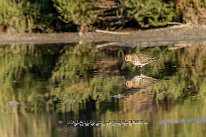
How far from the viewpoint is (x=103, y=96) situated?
464 inches

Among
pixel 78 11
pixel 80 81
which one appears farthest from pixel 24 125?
pixel 78 11

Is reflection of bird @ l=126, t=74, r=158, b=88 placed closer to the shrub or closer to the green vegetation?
the green vegetation

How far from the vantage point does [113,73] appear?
1536 cm

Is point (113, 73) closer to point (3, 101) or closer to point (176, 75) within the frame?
point (176, 75)

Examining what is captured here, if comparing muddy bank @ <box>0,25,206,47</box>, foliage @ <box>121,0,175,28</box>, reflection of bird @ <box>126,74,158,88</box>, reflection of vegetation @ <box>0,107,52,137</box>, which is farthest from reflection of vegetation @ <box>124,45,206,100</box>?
foliage @ <box>121,0,175,28</box>

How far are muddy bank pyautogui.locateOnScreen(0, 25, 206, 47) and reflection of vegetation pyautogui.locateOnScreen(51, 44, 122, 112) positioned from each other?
5.74 meters

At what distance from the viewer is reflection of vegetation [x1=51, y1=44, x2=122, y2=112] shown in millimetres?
12086

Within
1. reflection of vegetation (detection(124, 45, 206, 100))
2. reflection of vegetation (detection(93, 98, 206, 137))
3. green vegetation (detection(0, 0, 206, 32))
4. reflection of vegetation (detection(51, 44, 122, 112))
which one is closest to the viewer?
reflection of vegetation (detection(93, 98, 206, 137))

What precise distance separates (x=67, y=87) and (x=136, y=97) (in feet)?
8.12

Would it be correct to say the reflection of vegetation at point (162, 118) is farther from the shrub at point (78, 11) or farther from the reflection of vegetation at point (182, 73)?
the shrub at point (78, 11)

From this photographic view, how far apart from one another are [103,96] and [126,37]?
51.8ft

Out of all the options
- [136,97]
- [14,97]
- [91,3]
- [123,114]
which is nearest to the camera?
[123,114]

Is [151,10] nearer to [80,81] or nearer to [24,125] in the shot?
[80,81]

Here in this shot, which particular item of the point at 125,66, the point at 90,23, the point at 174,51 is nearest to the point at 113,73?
the point at 125,66
